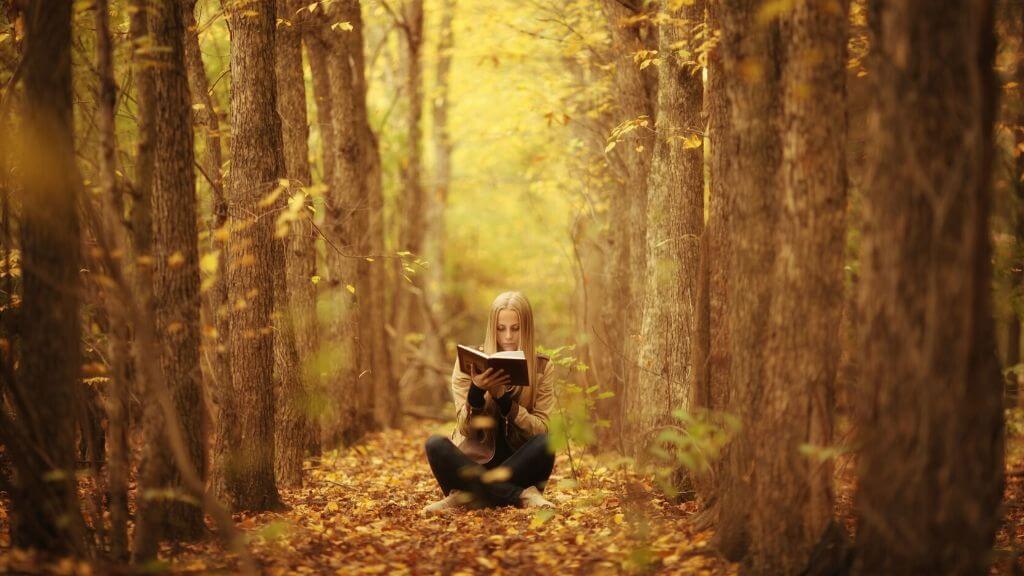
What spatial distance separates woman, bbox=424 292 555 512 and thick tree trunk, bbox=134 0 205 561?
6.88 feet

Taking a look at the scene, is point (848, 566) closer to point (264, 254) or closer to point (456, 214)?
point (264, 254)

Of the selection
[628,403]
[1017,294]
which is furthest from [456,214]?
[1017,294]

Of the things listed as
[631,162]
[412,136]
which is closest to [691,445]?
[631,162]

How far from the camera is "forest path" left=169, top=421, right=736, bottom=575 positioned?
483 centimetres

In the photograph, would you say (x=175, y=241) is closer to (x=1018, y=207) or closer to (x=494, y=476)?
(x=494, y=476)

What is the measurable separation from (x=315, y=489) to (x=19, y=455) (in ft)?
11.2

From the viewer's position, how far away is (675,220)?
693cm

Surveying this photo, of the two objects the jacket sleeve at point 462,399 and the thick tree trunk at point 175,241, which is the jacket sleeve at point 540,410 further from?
the thick tree trunk at point 175,241

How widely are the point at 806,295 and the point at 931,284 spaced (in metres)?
0.78

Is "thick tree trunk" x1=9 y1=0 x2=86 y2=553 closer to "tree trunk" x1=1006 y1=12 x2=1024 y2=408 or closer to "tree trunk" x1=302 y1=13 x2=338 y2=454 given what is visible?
"tree trunk" x1=302 y1=13 x2=338 y2=454

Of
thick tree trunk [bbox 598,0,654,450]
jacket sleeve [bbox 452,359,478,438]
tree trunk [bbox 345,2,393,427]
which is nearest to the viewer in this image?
jacket sleeve [bbox 452,359,478,438]

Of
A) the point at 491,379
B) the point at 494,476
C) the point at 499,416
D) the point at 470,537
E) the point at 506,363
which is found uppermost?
the point at 506,363

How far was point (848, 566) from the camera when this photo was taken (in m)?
3.91

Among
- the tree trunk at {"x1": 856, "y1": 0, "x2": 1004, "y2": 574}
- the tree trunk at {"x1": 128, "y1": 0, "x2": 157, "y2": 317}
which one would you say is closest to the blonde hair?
the tree trunk at {"x1": 128, "y1": 0, "x2": 157, "y2": 317}
